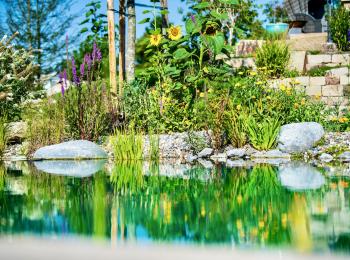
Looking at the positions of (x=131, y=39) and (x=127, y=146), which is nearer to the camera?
(x=127, y=146)

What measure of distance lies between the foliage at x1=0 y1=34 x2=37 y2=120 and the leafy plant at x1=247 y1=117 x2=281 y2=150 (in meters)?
4.04

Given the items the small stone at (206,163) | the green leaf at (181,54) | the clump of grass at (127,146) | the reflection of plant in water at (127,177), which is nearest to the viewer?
the reflection of plant in water at (127,177)

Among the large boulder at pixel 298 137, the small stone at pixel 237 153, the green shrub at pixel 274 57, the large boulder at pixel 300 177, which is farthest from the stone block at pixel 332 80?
the large boulder at pixel 300 177

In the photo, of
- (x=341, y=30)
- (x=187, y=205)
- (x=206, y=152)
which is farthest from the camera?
(x=341, y=30)

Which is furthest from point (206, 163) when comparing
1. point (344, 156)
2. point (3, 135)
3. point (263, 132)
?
point (3, 135)

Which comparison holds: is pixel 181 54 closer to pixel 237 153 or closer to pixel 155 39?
pixel 155 39

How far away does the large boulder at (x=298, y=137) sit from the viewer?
902cm

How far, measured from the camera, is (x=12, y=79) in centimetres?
1182

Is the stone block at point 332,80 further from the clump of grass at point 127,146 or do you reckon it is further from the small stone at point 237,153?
the clump of grass at point 127,146

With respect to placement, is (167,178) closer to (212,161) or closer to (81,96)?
(212,161)

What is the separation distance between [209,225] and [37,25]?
15.5m

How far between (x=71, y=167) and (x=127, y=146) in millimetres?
1058

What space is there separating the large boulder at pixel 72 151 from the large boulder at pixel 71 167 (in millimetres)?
149

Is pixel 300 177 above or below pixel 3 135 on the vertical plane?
below
